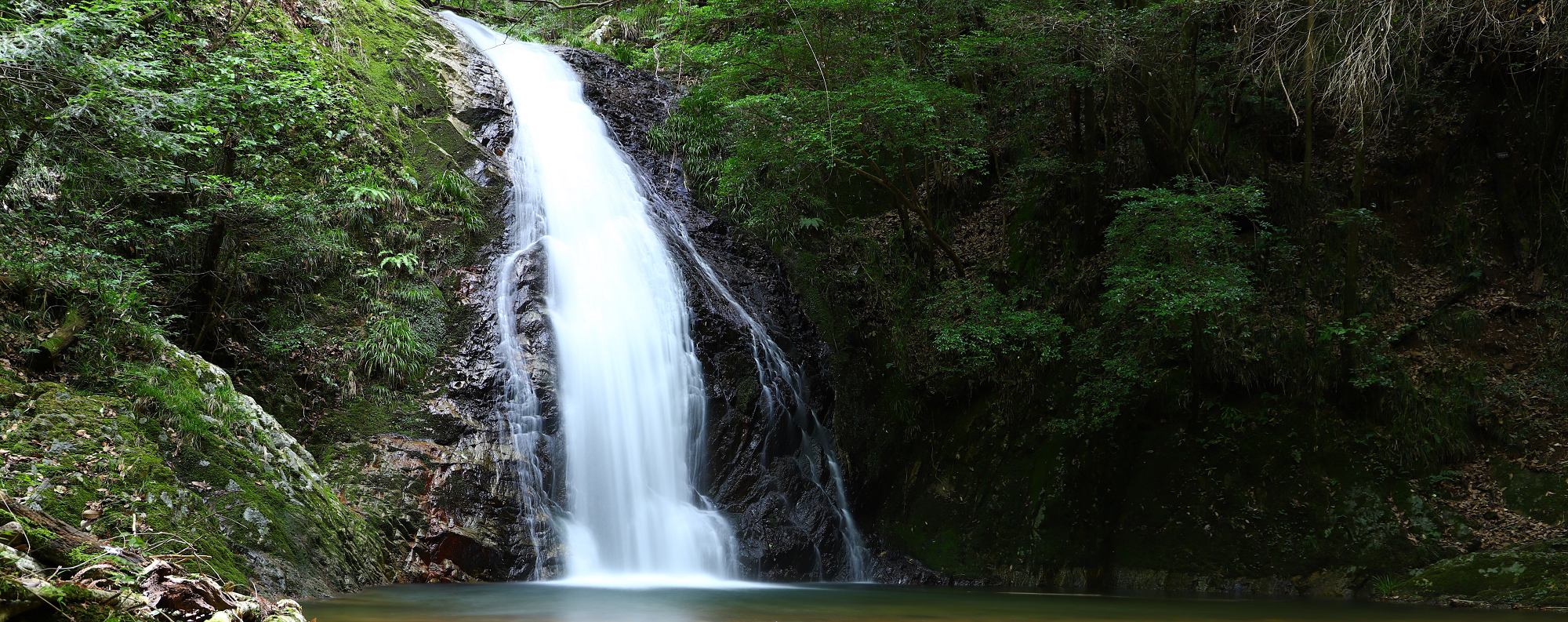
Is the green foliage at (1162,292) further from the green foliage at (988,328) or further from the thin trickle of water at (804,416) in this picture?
the thin trickle of water at (804,416)

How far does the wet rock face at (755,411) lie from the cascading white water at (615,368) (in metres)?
0.27

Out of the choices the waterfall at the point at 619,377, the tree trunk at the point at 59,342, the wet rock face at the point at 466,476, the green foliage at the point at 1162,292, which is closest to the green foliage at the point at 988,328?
the green foliage at the point at 1162,292

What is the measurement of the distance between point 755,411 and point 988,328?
3073 millimetres

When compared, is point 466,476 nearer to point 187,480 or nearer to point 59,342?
point 187,480

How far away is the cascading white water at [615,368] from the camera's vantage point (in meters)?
9.23

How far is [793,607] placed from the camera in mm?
6941

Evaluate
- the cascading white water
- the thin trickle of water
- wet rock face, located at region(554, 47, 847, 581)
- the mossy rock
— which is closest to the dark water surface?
the mossy rock

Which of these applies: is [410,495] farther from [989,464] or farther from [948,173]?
[948,173]

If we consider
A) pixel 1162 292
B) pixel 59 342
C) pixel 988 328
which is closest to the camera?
pixel 59 342

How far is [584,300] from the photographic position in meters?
11.0

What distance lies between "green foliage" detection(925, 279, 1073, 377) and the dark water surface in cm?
281

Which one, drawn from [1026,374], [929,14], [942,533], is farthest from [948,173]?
[942,533]

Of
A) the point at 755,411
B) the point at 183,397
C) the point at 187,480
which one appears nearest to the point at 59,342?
the point at 183,397

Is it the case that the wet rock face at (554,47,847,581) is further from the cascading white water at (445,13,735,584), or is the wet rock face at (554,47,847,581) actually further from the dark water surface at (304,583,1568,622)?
the dark water surface at (304,583,1568,622)
